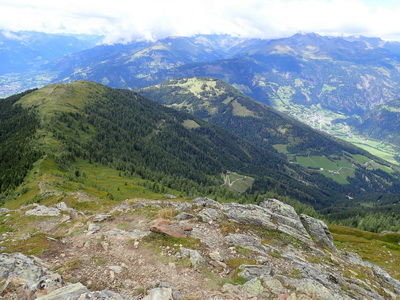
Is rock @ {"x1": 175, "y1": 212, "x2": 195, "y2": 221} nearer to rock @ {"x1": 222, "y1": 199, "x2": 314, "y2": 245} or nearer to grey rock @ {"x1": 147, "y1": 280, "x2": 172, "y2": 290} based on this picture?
rock @ {"x1": 222, "y1": 199, "x2": 314, "y2": 245}

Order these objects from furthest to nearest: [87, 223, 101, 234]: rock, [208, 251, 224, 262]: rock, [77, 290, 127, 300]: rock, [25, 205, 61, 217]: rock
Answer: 1. [25, 205, 61, 217]: rock
2. [87, 223, 101, 234]: rock
3. [208, 251, 224, 262]: rock
4. [77, 290, 127, 300]: rock

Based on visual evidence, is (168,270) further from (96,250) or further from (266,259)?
(266,259)

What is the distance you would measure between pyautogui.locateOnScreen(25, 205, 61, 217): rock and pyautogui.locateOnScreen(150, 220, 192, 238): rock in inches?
1287

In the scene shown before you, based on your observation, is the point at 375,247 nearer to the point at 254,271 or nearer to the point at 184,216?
the point at 184,216

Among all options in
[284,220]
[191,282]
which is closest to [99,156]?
[284,220]

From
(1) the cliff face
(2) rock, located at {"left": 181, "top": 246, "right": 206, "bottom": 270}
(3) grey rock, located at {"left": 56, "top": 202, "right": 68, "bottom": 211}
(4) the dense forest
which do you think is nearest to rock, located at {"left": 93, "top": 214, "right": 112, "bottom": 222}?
(1) the cliff face

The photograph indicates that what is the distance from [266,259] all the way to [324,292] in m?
7.07

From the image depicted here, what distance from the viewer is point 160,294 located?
21.3m

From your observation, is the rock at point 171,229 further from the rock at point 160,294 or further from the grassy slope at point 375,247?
the grassy slope at point 375,247

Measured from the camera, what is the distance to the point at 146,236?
32531mm

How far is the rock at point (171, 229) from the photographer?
33.8m

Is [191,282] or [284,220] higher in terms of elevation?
[191,282]

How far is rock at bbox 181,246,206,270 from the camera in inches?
1065

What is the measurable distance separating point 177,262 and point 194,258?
2.04m
